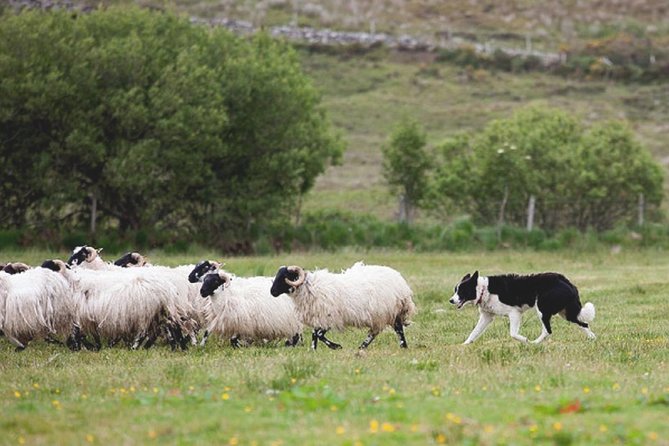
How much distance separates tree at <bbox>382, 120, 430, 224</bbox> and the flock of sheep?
31224 mm

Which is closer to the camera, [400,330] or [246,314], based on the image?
[400,330]

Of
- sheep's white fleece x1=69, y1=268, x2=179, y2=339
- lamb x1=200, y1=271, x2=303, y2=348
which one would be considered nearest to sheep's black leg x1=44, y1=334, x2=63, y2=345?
sheep's white fleece x1=69, y1=268, x2=179, y2=339

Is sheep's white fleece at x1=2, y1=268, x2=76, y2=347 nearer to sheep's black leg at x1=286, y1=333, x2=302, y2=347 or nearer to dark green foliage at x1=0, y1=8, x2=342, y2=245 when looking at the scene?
sheep's black leg at x1=286, y1=333, x2=302, y2=347

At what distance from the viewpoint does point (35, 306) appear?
1625 centimetres

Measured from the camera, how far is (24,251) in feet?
121

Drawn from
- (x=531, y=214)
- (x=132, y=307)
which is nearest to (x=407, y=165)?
(x=531, y=214)

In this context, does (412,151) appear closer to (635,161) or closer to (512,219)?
(512,219)

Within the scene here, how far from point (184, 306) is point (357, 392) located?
6.63 m

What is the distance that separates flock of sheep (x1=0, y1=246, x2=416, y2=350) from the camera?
53.6 feet

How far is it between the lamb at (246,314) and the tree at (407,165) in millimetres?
31146

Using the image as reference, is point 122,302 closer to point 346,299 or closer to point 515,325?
point 346,299

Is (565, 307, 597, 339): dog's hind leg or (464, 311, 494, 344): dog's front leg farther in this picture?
(464, 311, 494, 344): dog's front leg

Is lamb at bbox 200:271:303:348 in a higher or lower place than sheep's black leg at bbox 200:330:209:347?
higher

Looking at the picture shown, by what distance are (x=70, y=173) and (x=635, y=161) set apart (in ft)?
87.0
